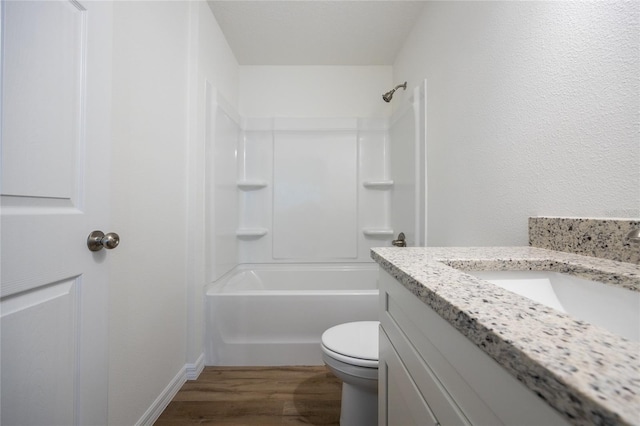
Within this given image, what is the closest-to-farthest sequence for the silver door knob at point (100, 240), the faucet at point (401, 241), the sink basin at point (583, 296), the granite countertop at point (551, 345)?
the granite countertop at point (551, 345)
the sink basin at point (583, 296)
the silver door knob at point (100, 240)
the faucet at point (401, 241)

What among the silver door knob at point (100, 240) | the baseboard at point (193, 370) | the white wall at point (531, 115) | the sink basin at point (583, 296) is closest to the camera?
the sink basin at point (583, 296)

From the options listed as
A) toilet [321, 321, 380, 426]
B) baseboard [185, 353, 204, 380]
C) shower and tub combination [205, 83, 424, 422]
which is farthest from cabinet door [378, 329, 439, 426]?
shower and tub combination [205, 83, 424, 422]

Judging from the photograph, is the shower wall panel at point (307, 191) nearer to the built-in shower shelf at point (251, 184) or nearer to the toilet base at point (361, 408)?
the built-in shower shelf at point (251, 184)

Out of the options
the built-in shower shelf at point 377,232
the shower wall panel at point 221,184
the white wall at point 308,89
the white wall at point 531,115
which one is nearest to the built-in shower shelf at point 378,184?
the built-in shower shelf at point 377,232

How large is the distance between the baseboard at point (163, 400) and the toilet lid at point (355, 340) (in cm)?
85

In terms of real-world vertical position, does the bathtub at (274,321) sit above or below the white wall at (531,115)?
below

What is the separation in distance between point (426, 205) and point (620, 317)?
48.4 inches

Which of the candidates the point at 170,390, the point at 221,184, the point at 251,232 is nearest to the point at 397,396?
the point at 170,390

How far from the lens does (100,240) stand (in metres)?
0.78

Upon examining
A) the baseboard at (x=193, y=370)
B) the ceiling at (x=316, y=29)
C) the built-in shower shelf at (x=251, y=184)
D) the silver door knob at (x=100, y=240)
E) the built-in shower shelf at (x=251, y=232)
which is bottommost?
the baseboard at (x=193, y=370)

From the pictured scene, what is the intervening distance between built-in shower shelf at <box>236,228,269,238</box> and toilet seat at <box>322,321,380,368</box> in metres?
1.34

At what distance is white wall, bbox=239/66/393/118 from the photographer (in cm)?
245

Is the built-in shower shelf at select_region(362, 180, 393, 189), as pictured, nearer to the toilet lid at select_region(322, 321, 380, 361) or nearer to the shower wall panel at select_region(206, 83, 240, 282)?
the shower wall panel at select_region(206, 83, 240, 282)

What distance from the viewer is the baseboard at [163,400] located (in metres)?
1.15
